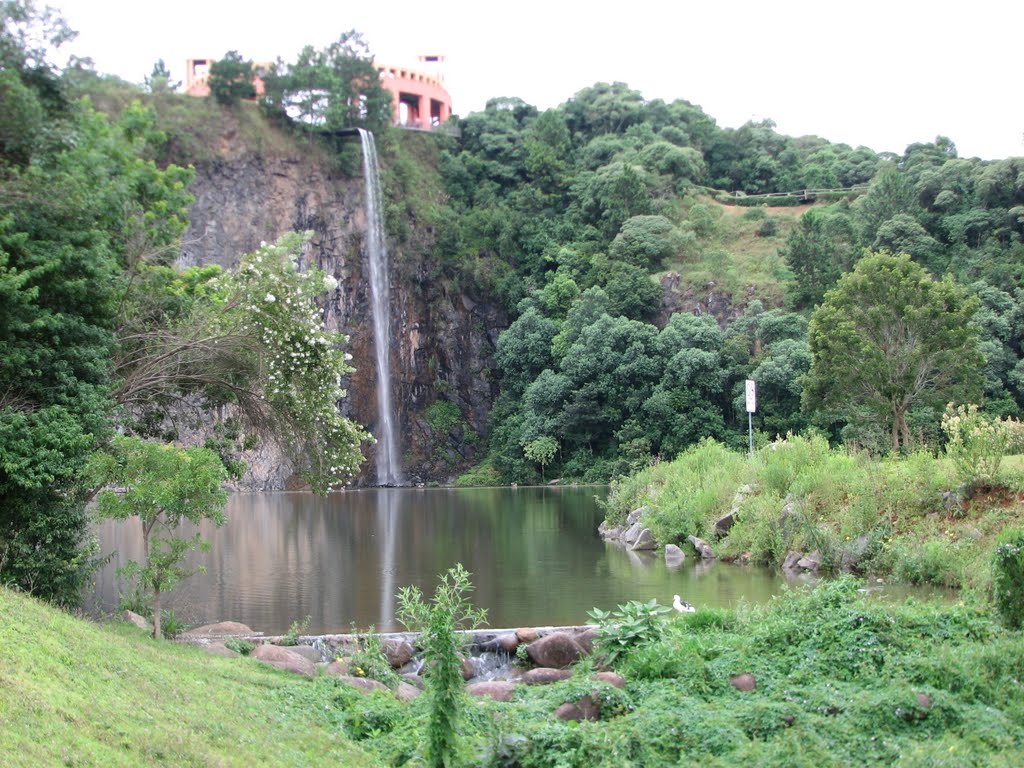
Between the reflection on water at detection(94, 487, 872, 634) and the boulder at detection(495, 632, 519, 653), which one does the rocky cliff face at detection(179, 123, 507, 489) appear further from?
the boulder at detection(495, 632, 519, 653)

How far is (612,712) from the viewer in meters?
8.80

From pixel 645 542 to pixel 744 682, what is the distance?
16.6 m

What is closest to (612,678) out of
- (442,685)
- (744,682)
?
(744,682)

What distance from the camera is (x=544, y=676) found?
444 inches

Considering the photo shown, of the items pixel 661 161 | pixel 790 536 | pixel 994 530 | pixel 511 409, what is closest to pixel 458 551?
pixel 790 536

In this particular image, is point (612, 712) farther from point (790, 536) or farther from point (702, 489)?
point (702, 489)

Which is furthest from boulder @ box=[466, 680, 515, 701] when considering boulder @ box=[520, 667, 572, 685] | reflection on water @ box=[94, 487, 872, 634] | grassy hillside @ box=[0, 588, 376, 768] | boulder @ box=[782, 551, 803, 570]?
boulder @ box=[782, 551, 803, 570]

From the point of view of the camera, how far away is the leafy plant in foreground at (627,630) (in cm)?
1065

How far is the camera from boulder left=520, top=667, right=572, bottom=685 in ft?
36.8

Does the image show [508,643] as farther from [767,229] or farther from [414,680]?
[767,229]

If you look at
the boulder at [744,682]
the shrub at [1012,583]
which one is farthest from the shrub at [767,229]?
the boulder at [744,682]

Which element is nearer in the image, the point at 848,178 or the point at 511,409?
the point at 511,409

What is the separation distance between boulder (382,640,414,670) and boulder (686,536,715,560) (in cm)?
1091

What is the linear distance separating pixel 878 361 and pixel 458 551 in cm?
1449
